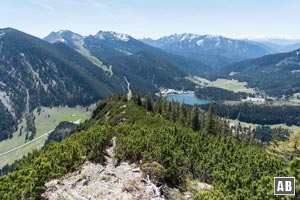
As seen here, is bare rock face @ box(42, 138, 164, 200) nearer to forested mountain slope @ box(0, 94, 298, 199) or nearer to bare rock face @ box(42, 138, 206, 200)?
bare rock face @ box(42, 138, 206, 200)

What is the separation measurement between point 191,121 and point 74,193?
11464 centimetres

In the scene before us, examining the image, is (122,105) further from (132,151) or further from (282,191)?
(282,191)

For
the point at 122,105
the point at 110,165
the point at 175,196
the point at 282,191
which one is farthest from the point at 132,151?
the point at 122,105

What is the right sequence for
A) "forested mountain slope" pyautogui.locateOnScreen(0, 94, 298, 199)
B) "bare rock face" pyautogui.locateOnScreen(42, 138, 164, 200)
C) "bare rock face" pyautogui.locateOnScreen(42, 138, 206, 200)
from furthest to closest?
"bare rock face" pyautogui.locateOnScreen(42, 138, 164, 200)
"bare rock face" pyautogui.locateOnScreen(42, 138, 206, 200)
"forested mountain slope" pyautogui.locateOnScreen(0, 94, 298, 199)

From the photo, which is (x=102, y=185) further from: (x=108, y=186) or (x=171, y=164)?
(x=171, y=164)

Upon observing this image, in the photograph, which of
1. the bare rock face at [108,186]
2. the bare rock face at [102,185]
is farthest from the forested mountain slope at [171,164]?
the bare rock face at [102,185]

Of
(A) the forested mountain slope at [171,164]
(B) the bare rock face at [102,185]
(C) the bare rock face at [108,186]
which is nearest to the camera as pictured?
(A) the forested mountain slope at [171,164]

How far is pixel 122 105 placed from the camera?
155 m

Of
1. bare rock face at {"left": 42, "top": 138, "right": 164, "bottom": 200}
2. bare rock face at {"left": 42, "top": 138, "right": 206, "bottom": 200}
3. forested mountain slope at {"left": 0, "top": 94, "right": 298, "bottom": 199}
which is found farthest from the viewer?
bare rock face at {"left": 42, "top": 138, "right": 164, "bottom": 200}

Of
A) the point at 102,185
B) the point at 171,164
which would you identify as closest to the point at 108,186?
the point at 102,185

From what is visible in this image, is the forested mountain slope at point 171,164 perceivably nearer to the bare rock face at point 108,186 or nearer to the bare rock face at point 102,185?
the bare rock face at point 108,186

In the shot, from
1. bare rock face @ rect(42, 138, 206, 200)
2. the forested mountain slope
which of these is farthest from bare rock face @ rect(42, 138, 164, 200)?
the forested mountain slope

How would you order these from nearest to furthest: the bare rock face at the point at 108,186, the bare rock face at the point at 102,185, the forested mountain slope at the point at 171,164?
1. the forested mountain slope at the point at 171,164
2. the bare rock face at the point at 108,186
3. the bare rock face at the point at 102,185

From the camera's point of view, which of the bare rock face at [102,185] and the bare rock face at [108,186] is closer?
the bare rock face at [108,186]
